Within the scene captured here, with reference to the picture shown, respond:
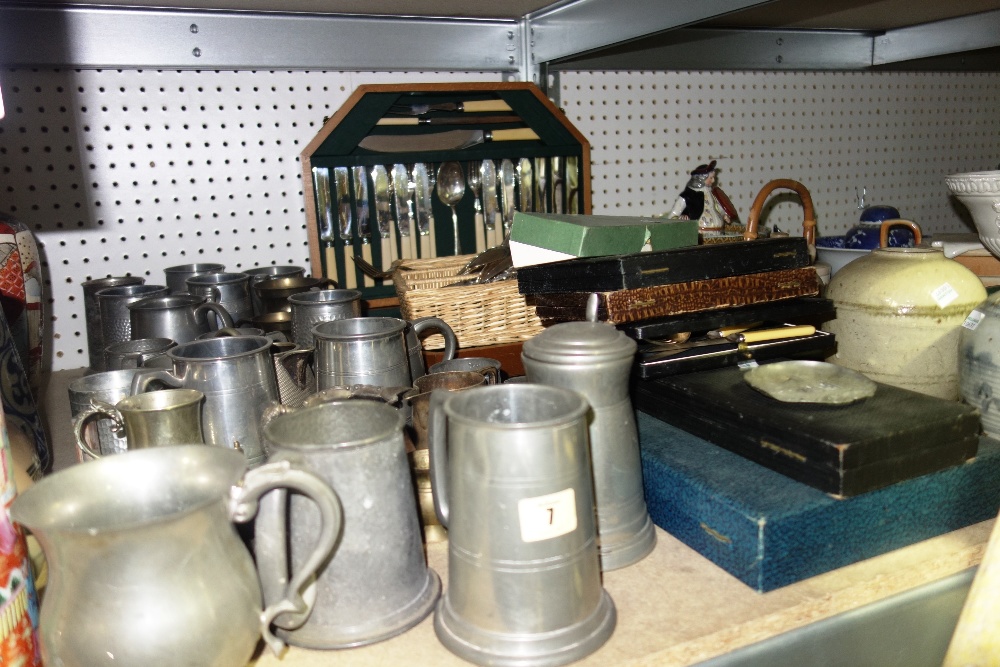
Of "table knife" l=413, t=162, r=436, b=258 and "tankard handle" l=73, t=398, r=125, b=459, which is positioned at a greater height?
"table knife" l=413, t=162, r=436, b=258

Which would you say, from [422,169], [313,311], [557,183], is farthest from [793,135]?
[313,311]

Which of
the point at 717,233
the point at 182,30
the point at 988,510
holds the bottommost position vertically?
the point at 988,510

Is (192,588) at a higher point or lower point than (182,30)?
lower

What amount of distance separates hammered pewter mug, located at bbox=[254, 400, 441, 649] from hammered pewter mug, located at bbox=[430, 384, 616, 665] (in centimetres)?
5

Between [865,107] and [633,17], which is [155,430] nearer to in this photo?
[633,17]

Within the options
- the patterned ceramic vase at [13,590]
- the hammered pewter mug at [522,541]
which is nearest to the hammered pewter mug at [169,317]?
the patterned ceramic vase at [13,590]

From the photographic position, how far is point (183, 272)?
151 cm

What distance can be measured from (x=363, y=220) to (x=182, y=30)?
1.67ft

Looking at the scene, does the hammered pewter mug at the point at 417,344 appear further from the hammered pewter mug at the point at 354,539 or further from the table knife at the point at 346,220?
the table knife at the point at 346,220

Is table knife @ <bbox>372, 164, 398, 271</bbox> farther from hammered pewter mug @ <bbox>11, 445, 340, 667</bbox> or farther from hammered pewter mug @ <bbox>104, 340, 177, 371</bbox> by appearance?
hammered pewter mug @ <bbox>11, 445, 340, 667</bbox>

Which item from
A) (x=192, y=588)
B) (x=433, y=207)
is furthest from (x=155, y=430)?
(x=433, y=207)

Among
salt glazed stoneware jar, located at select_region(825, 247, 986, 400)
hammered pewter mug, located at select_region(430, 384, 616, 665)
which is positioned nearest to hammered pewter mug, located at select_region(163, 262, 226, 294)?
hammered pewter mug, located at select_region(430, 384, 616, 665)

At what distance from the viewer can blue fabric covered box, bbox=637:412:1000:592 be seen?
742 millimetres

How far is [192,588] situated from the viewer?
56cm
